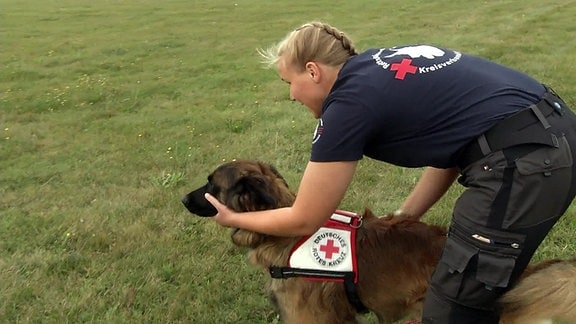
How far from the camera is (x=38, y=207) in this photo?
601cm

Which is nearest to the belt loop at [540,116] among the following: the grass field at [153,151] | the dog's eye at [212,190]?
the dog's eye at [212,190]

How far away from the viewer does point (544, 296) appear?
2.51 metres

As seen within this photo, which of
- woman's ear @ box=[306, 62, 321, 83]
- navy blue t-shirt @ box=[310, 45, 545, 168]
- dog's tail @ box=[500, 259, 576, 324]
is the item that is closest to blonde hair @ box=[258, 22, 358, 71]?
woman's ear @ box=[306, 62, 321, 83]

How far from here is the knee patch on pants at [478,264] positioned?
2.48m

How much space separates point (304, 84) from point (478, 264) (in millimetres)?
1136

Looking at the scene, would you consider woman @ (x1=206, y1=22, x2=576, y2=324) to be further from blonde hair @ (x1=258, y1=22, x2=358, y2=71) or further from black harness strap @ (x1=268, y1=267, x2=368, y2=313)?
black harness strap @ (x1=268, y1=267, x2=368, y2=313)

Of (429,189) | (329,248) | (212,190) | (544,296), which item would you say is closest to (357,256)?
(329,248)

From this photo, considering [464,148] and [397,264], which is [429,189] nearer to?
[397,264]

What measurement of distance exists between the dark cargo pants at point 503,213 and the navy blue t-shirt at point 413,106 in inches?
5.9

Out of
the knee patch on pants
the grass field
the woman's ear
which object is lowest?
the grass field

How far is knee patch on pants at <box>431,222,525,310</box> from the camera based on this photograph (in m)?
2.48

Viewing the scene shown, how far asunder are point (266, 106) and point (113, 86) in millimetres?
3710

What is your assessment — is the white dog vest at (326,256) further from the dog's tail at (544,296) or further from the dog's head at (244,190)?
the dog's tail at (544,296)

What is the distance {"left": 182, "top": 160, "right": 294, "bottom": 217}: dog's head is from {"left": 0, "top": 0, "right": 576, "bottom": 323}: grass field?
110cm
